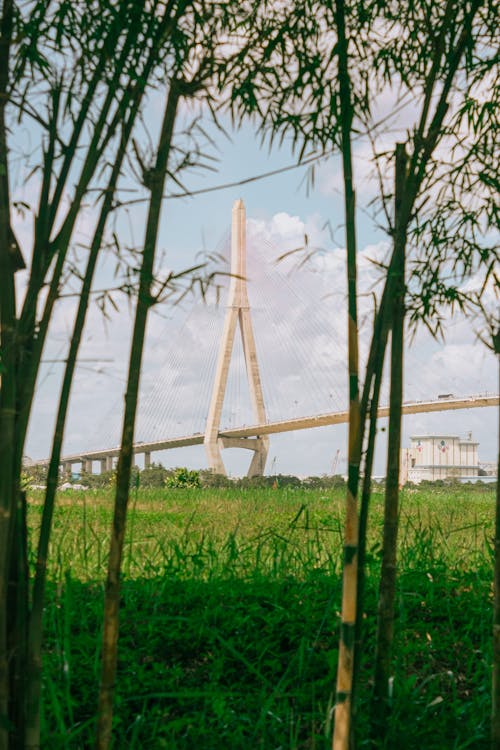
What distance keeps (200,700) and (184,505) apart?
19.0 ft

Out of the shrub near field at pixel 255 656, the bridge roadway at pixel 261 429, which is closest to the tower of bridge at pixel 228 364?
the bridge roadway at pixel 261 429

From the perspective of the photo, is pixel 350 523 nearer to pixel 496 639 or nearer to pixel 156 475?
pixel 496 639

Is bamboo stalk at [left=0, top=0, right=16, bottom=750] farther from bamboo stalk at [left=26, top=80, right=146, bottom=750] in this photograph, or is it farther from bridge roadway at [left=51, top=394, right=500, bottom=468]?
bridge roadway at [left=51, top=394, right=500, bottom=468]

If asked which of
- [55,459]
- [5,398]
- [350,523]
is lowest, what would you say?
[350,523]

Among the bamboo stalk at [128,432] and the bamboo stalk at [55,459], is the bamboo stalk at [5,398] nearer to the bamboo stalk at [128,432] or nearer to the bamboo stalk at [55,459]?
the bamboo stalk at [55,459]

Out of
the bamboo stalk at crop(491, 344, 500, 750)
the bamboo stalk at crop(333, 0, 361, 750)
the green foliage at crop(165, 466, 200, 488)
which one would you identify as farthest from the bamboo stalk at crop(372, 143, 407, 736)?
the green foliage at crop(165, 466, 200, 488)

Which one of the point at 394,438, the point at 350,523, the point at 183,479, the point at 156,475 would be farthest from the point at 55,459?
the point at 156,475

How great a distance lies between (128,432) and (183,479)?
13728mm

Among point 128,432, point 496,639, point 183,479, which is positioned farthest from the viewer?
point 183,479

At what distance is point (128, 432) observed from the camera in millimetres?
1761

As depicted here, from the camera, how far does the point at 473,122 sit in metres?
→ 3.25

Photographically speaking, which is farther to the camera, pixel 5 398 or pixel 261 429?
pixel 261 429

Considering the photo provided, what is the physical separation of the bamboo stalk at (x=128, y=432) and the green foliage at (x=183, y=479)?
13310 mm

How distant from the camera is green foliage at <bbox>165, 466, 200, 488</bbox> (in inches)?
598
